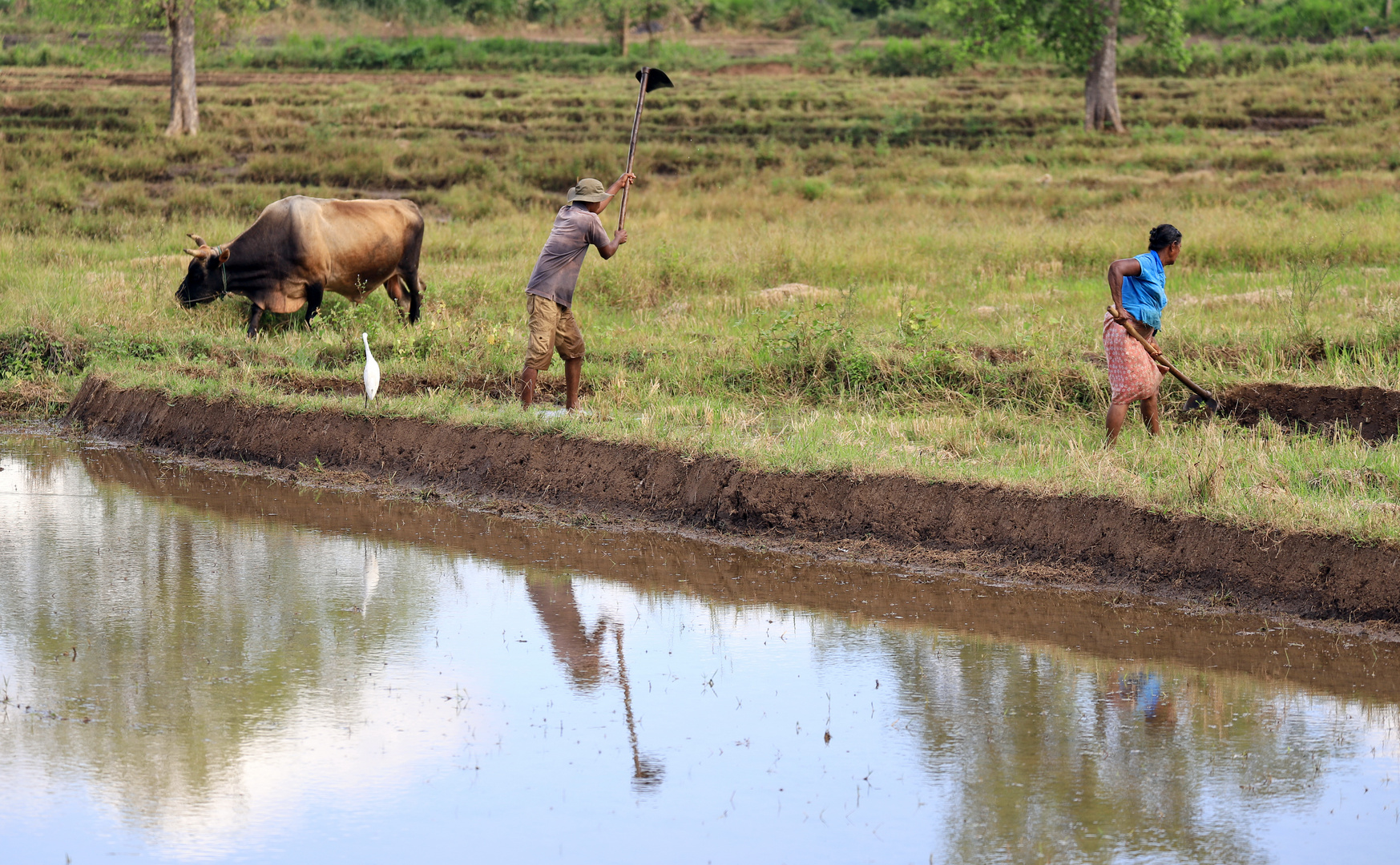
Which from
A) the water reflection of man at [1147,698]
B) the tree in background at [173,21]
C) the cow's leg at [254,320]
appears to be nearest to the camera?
the water reflection of man at [1147,698]

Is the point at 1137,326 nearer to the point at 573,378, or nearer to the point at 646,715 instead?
the point at 573,378

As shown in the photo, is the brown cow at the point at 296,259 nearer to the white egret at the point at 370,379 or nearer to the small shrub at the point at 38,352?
the small shrub at the point at 38,352

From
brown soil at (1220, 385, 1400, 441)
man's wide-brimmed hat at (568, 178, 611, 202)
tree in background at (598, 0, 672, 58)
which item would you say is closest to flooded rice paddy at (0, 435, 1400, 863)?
man's wide-brimmed hat at (568, 178, 611, 202)

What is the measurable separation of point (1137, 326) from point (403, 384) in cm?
558

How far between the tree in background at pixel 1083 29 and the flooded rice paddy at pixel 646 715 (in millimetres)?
23267

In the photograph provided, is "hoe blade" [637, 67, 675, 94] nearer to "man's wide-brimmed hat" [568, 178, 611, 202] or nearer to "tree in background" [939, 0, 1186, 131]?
"man's wide-brimmed hat" [568, 178, 611, 202]

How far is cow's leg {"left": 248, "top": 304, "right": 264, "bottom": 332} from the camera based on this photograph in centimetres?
1279

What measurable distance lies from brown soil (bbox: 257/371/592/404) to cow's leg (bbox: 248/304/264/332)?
174 cm

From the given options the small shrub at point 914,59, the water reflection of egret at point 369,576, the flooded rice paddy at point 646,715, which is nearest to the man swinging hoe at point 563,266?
the flooded rice paddy at point 646,715

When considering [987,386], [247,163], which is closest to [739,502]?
[987,386]

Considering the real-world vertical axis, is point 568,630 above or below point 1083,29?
below

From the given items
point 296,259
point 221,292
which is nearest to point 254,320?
point 221,292

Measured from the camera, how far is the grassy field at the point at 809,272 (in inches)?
Answer: 347

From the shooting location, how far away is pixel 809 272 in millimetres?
15086
